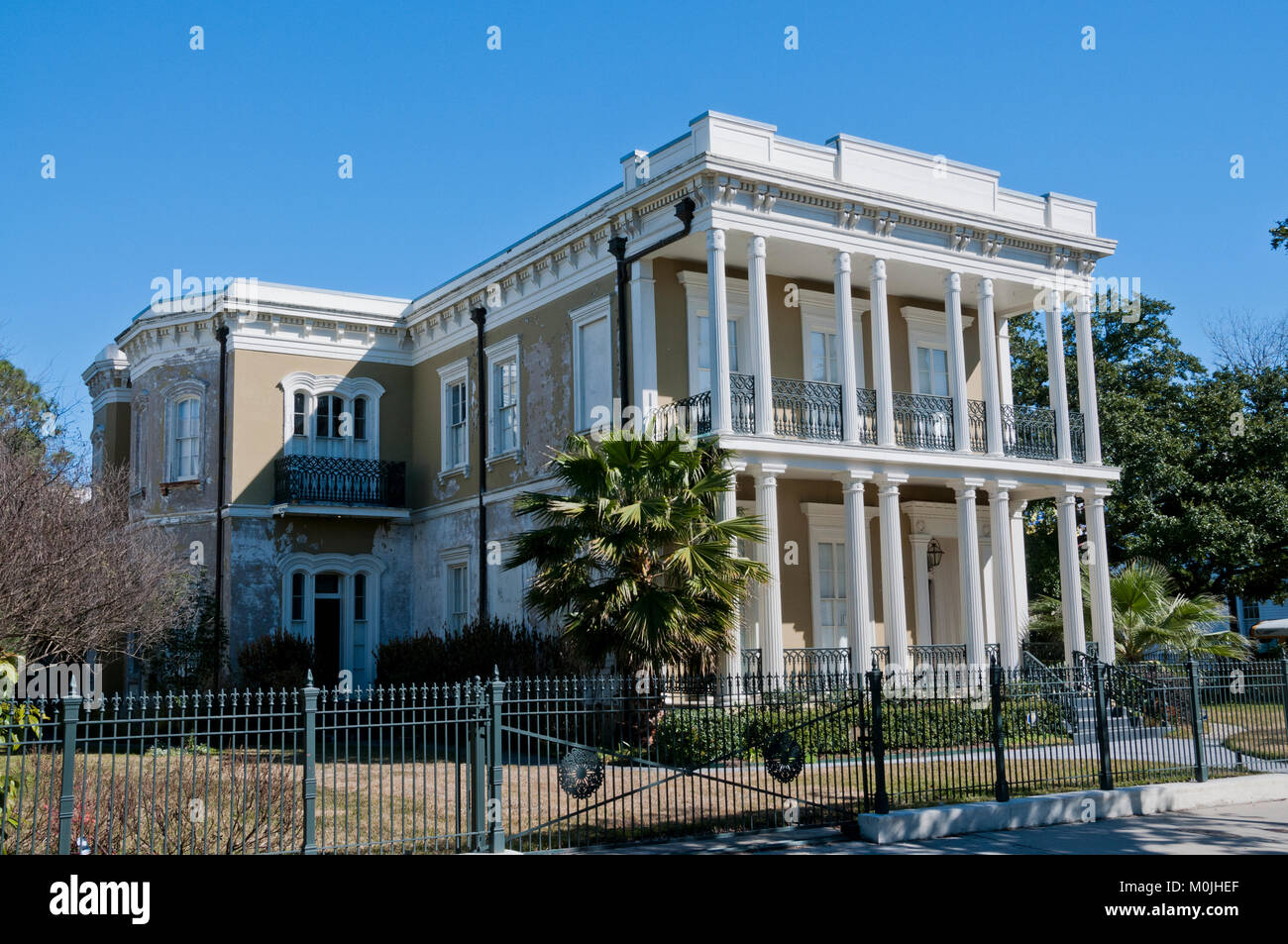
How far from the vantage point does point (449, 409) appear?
2469cm

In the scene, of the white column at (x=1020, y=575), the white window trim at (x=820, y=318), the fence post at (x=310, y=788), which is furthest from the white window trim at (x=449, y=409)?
the fence post at (x=310, y=788)

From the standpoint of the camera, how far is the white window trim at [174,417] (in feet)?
80.0

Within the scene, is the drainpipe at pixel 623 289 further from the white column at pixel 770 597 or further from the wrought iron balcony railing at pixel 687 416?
the white column at pixel 770 597

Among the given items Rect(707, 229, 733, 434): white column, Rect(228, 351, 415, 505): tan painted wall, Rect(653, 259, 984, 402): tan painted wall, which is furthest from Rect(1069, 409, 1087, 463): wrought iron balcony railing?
Rect(228, 351, 415, 505): tan painted wall

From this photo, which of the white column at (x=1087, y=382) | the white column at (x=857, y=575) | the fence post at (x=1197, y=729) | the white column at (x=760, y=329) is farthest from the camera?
the white column at (x=1087, y=382)

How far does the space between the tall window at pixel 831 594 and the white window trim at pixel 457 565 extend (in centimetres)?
683

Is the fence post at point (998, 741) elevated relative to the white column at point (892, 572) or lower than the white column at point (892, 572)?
lower

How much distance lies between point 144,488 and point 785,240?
15.2 metres

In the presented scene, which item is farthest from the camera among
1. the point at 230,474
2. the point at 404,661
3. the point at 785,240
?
the point at 230,474

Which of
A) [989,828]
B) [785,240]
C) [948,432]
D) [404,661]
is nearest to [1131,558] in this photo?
[948,432]

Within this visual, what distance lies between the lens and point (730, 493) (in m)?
17.1

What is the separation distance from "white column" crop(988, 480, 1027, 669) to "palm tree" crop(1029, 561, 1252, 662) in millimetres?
1682

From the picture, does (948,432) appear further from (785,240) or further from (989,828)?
(989,828)

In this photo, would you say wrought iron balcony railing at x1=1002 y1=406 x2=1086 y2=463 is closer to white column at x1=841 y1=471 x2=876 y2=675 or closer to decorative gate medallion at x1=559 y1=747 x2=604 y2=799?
white column at x1=841 y1=471 x2=876 y2=675
